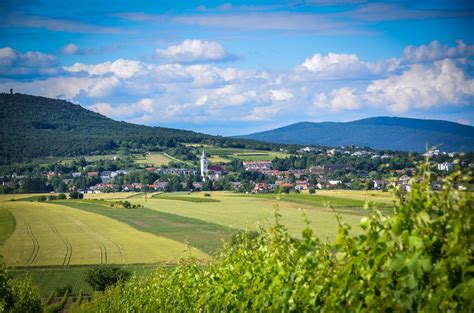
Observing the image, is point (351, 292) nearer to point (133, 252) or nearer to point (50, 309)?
point (50, 309)

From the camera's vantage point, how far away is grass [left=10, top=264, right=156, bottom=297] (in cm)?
4369

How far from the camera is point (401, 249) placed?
536 cm

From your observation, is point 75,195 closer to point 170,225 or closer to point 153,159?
point 170,225

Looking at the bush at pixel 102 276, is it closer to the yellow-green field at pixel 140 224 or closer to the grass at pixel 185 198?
the yellow-green field at pixel 140 224

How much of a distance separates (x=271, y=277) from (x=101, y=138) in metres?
171

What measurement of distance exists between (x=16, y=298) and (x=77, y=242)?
3308cm

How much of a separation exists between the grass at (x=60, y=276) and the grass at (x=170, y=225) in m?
6.26

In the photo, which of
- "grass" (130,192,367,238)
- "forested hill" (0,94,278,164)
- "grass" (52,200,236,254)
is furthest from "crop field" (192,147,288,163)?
"grass" (52,200,236,254)

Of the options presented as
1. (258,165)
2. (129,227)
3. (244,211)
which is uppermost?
A: (258,165)

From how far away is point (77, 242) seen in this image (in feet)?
192

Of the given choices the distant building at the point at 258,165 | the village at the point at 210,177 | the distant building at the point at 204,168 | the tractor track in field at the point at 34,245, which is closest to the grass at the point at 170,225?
the tractor track in field at the point at 34,245

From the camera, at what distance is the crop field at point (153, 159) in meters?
140

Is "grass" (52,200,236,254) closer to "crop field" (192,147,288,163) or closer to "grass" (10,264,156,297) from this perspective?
"grass" (10,264,156,297)

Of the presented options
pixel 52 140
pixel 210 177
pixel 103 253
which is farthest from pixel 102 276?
pixel 52 140
